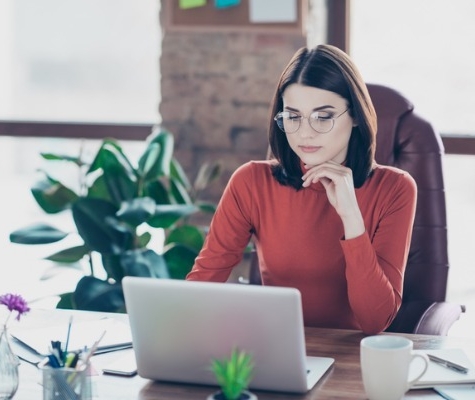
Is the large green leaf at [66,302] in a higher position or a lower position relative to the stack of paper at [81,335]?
lower

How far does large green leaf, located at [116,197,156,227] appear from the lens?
2668 mm

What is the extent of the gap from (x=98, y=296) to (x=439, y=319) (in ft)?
3.59

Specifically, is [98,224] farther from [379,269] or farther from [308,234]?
[379,269]

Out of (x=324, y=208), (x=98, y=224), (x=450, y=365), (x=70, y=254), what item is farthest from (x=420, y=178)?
(x=70, y=254)

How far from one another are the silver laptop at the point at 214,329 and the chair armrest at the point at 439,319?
1.82ft

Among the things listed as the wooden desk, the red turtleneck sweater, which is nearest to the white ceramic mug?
the wooden desk

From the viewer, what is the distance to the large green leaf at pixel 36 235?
281 cm

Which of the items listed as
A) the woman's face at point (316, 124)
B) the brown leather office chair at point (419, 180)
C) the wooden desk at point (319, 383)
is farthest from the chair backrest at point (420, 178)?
the wooden desk at point (319, 383)

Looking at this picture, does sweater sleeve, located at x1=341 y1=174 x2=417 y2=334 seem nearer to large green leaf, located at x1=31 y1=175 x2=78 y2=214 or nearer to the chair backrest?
the chair backrest

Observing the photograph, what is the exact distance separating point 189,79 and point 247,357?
183 cm

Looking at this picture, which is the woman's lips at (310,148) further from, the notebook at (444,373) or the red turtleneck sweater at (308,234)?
the notebook at (444,373)

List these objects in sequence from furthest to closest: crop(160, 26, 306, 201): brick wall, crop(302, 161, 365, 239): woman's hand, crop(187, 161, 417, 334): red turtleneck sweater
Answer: crop(160, 26, 306, 201): brick wall
crop(187, 161, 417, 334): red turtleneck sweater
crop(302, 161, 365, 239): woman's hand

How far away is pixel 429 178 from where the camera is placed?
2273 mm

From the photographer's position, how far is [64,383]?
137cm
